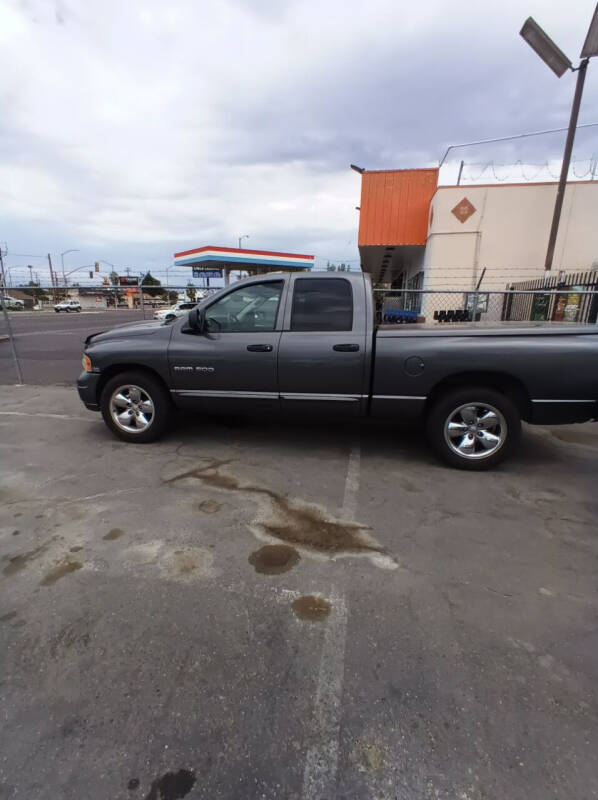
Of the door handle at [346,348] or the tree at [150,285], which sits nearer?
the door handle at [346,348]

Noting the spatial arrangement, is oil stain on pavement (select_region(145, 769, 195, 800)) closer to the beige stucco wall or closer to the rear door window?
the rear door window

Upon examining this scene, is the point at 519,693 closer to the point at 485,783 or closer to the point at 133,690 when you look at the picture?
the point at 485,783

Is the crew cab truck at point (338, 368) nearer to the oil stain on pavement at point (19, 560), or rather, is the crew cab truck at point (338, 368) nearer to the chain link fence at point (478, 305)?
the chain link fence at point (478, 305)

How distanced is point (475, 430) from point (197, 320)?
3.07 metres

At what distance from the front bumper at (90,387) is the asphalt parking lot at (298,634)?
105 cm

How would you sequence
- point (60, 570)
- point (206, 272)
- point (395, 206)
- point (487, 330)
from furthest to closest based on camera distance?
point (206, 272) → point (395, 206) → point (487, 330) → point (60, 570)

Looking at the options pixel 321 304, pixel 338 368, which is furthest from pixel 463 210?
pixel 338 368

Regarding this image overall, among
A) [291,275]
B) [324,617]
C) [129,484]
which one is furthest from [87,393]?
[324,617]

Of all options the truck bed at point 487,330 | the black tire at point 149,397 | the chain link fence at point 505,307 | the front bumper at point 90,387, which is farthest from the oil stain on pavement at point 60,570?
the chain link fence at point 505,307

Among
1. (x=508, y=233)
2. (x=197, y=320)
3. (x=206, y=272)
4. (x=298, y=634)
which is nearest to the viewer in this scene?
(x=298, y=634)

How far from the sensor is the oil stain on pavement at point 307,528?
2.93 meters

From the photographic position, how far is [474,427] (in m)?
4.16

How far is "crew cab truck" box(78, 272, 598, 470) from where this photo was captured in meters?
3.93

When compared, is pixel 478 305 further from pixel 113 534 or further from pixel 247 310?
pixel 113 534
